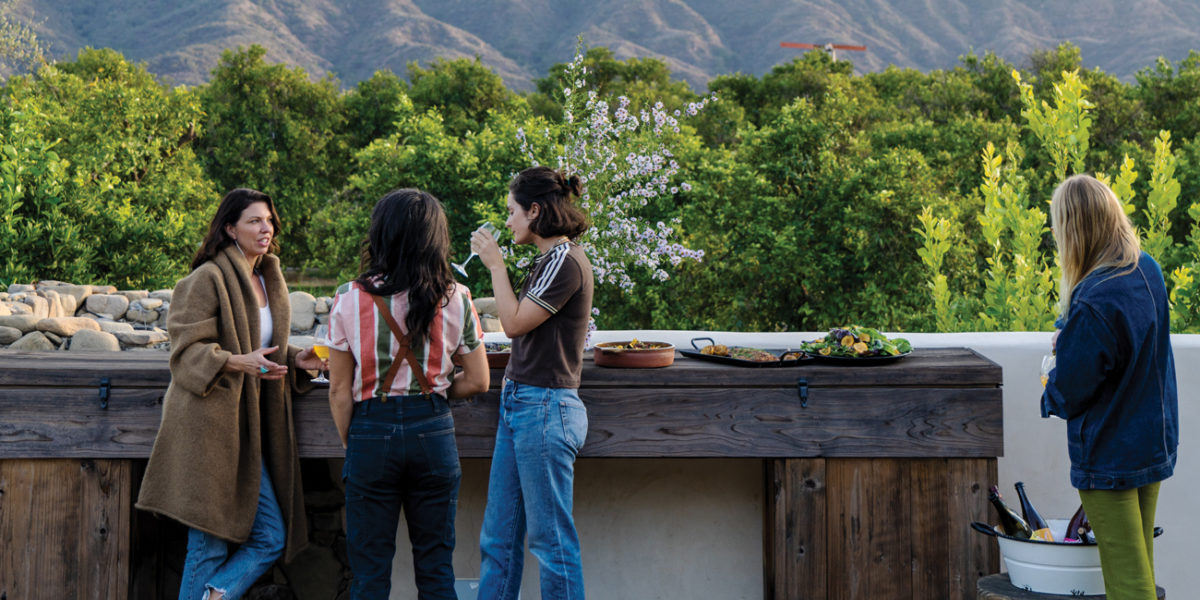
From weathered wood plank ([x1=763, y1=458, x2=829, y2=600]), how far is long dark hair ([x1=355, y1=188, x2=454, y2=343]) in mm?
1307

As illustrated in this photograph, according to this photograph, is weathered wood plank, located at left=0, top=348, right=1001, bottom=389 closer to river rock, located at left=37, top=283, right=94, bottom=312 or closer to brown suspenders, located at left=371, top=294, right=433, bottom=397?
brown suspenders, located at left=371, top=294, right=433, bottom=397

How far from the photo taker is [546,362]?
262 cm

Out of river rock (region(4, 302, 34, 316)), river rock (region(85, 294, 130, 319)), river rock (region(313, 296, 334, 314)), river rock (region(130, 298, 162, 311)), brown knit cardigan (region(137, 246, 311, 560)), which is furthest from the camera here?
river rock (region(313, 296, 334, 314))

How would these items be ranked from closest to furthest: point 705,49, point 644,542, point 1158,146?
point 644,542 < point 1158,146 < point 705,49

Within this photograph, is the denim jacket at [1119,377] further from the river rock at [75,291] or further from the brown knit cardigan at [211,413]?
the river rock at [75,291]

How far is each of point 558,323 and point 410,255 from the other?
0.44 metres

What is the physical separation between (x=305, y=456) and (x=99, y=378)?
67cm

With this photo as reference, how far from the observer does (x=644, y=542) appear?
3.59m

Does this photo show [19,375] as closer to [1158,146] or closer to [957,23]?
[1158,146]

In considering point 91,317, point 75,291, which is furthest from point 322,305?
point 75,291

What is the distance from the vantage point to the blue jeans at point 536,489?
2627 mm

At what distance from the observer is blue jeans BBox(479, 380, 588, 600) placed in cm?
263

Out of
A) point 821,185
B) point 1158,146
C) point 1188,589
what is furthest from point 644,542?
point 821,185

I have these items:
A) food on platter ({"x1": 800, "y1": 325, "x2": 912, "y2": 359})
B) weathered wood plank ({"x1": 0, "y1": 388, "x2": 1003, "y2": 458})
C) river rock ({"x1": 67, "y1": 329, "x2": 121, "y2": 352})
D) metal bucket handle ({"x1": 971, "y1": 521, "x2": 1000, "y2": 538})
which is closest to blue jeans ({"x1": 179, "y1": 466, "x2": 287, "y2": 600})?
weathered wood plank ({"x1": 0, "y1": 388, "x2": 1003, "y2": 458})
